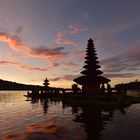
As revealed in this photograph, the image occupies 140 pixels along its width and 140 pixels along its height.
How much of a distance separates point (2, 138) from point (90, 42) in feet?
132

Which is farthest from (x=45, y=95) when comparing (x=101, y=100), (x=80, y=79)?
(x=101, y=100)

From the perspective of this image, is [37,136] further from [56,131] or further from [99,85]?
[99,85]

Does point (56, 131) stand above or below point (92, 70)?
below

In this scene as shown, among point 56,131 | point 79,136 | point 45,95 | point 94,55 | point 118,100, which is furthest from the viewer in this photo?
point 45,95

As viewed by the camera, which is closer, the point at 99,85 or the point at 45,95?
the point at 99,85

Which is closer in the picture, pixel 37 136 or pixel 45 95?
pixel 37 136

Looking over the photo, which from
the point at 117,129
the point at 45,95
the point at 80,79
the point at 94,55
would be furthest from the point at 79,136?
the point at 45,95

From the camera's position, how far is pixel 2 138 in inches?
561

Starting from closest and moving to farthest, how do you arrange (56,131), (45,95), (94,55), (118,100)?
1. (56,131)
2. (118,100)
3. (94,55)
4. (45,95)

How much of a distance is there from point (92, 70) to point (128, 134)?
3242 cm

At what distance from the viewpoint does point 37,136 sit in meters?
14.3

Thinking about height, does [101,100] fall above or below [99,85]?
below

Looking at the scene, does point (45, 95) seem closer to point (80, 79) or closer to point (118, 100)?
point (80, 79)

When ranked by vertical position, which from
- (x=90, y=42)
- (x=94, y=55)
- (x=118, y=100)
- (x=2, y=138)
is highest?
(x=90, y=42)
